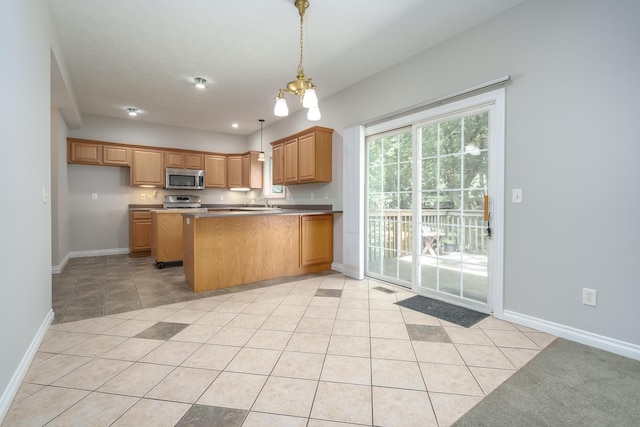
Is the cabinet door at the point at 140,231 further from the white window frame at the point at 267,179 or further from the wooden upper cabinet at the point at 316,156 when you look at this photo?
the wooden upper cabinet at the point at 316,156

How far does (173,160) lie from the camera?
19.7ft

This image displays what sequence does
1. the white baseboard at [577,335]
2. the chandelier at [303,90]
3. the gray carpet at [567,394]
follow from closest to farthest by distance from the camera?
1. the gray carpet at [567,394]
2. the white baseboard at [577,335]
3. the chandelier at [303,90]

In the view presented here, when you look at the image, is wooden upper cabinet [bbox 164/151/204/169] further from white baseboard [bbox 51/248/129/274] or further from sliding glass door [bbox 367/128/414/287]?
sliding glass door [bbox 367/128/414/287]

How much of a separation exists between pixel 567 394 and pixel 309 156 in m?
3.64

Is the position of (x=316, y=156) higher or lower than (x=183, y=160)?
lower

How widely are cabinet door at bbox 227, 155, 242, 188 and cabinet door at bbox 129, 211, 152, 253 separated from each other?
1799mm

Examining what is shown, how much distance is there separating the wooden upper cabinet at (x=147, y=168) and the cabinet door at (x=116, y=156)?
0.32 ft

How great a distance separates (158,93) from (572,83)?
488 centimetres

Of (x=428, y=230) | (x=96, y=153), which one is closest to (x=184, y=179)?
(x=96, y=153)

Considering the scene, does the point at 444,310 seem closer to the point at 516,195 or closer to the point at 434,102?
the point at 516,195

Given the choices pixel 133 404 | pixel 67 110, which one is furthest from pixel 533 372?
pixel 67 110

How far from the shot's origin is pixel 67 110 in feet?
14.0

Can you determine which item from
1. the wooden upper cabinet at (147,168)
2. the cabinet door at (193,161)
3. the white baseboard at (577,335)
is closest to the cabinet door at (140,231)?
the wooden upper cabinet at (147,168)

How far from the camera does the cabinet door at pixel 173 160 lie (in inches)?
234
